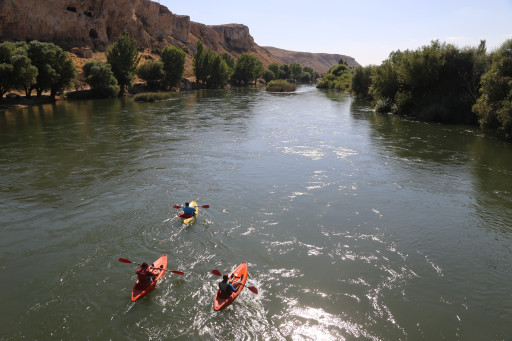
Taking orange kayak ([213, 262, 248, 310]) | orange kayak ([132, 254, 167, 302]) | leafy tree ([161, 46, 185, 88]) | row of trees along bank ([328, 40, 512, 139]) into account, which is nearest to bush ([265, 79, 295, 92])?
leafy tree ([161, 46, 185, 88])

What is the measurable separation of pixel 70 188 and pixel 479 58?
50019 mm

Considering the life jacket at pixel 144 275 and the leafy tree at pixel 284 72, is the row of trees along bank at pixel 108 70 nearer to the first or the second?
the leafy tree at pixel 284 72

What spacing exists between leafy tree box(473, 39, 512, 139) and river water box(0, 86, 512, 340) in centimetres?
621

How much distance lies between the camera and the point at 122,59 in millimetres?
73688

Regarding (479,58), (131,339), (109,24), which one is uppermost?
(109,24)

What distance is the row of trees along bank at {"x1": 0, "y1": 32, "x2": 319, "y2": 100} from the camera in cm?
4841

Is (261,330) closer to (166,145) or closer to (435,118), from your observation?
(166,145)

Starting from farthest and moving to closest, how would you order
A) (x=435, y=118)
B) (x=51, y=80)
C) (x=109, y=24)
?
1. (x=109, y=24)
2. (x=51, y=80)
3. (x=435, y=118)

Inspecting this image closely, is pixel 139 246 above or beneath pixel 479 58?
beneath

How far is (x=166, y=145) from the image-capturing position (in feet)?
101

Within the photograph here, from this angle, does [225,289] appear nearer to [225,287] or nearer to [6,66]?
[225,287]

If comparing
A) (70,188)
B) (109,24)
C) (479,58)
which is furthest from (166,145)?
(109,24)

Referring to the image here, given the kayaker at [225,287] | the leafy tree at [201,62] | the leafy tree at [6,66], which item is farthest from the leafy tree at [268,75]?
the kayaker at [225,287]

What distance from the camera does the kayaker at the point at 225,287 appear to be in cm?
1057
